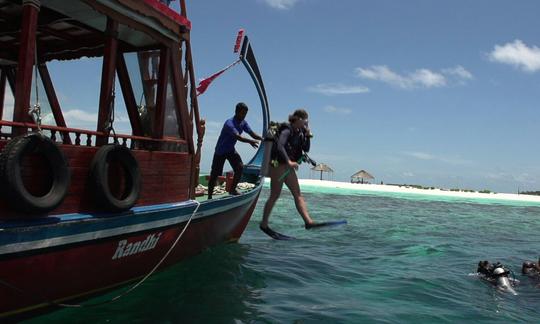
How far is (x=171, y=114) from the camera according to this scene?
21.9 ft

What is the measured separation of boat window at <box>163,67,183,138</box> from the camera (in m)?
6.57

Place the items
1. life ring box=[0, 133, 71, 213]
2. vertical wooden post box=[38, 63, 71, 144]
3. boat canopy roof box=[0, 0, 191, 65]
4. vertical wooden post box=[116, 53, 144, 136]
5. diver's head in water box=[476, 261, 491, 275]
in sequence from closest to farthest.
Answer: life ring box=[0, 133, 71, 213], boat canopy roof box=[0, 0, 191, 65], vertical wooden post box=[116, 53, 144, 136], vertical wooden post box=[38, 63, 71, 144], diver's head in water box=[476, 261, 491, 275]

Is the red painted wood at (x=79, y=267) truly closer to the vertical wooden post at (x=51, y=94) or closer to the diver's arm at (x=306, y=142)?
the diver's arm at (x=306, y=142)

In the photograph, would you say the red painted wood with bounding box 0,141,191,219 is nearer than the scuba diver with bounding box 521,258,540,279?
Yes

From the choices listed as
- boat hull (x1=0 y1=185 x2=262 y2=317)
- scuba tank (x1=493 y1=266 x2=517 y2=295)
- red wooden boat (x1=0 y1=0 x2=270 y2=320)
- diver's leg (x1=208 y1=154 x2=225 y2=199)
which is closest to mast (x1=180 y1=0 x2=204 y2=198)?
red wooden boat (x1=0 y1=0 x2=270 y2=320)

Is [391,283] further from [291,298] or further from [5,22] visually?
[5,22]

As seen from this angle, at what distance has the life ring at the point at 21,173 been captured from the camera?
3934 millimetres

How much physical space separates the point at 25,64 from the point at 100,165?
4.04 feet

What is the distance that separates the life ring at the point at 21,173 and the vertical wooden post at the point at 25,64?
1.22 feet

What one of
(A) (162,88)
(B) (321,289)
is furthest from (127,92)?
(B) (321,289)

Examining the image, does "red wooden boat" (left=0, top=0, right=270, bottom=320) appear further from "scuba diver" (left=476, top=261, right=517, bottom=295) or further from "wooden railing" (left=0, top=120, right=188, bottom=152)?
"scuba diver" (left=476, top=261, right=517, bottom=295)

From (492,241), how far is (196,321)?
1280cm

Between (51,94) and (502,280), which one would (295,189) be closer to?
(502,280)

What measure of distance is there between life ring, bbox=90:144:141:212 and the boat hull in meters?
0.16
